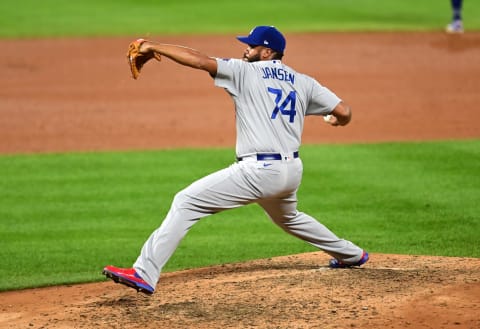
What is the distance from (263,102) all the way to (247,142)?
0.30 meters

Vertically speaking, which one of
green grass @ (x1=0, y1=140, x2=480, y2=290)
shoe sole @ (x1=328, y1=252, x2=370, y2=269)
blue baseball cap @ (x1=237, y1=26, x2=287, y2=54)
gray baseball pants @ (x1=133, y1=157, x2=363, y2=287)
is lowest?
green grass @ (x1=0, y1=140, x2=480, y2=290)

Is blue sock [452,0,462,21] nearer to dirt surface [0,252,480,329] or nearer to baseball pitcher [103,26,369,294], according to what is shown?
dirt surface [0,252,480,329]

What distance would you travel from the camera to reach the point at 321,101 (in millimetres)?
7344

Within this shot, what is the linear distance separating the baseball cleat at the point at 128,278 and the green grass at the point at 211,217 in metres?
1.60

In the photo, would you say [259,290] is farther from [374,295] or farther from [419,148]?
[419,148]

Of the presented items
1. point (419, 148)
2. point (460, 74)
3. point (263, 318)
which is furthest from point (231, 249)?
point (460, 74)

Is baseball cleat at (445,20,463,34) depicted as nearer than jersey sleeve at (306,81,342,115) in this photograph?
No

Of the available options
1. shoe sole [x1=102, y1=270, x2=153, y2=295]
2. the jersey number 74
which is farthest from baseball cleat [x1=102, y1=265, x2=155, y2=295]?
the jersey number 74

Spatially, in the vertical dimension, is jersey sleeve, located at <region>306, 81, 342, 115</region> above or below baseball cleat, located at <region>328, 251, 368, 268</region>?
above

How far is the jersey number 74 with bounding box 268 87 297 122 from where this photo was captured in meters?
7.02

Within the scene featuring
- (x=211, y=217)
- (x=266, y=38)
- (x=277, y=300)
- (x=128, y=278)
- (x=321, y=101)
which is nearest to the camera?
(x=128, y=278)

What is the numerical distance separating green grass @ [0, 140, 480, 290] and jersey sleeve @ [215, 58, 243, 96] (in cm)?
229

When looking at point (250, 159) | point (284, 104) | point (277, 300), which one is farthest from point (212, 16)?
point (277, 300)

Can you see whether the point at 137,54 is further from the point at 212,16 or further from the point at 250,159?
the point at 212,16
